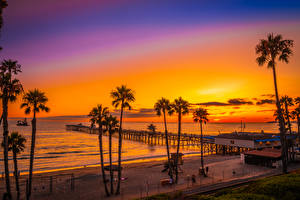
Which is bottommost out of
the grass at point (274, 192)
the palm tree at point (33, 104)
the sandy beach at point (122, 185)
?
the sandy beach at point (122, 185)

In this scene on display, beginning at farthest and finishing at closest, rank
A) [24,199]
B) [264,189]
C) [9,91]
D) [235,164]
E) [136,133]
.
→ [136,133] → [235,164] → [24,199] → [9,91] → [264,189]

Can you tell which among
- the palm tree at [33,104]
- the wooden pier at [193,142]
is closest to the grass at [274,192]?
the palm tree at [33,104]

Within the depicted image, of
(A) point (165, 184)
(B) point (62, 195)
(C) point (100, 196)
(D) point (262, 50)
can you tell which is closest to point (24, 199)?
(B) point (62, 195)

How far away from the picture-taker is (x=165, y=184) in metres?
29.5

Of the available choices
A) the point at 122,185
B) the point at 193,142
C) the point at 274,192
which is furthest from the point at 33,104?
the point at 193,142

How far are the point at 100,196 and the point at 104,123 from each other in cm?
906

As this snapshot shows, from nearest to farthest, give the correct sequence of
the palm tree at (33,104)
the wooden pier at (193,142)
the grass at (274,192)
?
1. the grass at (274,192)
2. the palm tree at (33,104)
3. the wooden pier at (193,142)

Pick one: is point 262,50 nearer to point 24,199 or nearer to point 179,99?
point 179,99

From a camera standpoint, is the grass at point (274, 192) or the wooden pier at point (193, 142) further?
the wooden pier at point (193, 142)

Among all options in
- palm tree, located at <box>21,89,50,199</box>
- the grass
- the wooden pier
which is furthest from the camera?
the wooden pier

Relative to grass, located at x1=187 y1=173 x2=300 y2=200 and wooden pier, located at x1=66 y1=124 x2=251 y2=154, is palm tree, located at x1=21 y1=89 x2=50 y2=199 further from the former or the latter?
wooden pier, located at x1=66 y1=124 x2=251 y2=154

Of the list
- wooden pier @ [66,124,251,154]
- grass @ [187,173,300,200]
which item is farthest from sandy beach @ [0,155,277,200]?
wooden pier @ [66,124,251,154]

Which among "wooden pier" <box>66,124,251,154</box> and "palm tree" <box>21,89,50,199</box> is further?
"wooden pier" <box>66,124,251,154</box>

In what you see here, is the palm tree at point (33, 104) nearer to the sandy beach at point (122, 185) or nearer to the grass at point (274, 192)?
the sandy beach at point (122, 185)
